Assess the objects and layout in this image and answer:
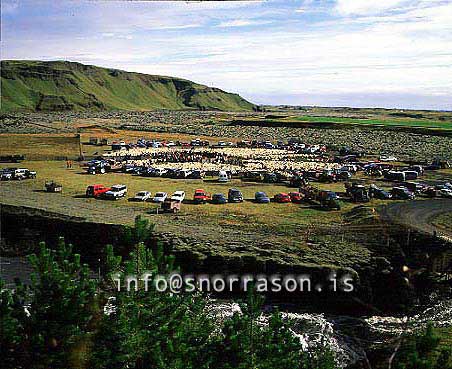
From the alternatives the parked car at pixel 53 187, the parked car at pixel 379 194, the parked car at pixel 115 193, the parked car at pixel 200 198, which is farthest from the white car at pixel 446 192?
the parked car at pixel 53 187

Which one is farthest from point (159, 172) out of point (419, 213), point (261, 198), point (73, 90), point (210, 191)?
point (73, 90)

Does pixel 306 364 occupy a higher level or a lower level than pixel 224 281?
higher

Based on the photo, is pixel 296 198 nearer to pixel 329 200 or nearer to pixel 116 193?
pixel 329 200

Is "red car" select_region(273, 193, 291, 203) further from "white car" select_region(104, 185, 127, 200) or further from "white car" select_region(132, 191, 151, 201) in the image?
"white car" select_region(104, 185, 127, 200)

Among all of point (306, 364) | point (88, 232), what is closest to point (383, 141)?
point (88, 232)

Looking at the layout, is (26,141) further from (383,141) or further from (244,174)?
(383,141)

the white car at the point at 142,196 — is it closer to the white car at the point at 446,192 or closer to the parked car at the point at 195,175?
the parked car at the point at 195,175
